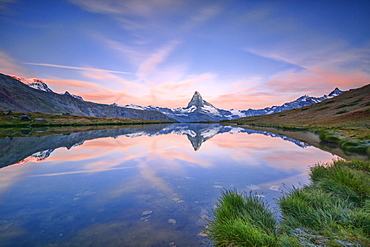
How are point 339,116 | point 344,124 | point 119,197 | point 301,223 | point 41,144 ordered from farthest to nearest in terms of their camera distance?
1. point 339,116
2. point 344,124
3. point 41,144
4. point 119,197
5. point 301,223

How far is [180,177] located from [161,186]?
213cm

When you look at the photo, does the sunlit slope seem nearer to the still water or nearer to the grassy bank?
the still water

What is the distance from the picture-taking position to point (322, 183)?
892 centimetres

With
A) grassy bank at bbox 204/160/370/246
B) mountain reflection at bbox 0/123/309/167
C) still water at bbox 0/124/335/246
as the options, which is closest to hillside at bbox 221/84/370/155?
mountain reflection at bbox 0/123/309/167

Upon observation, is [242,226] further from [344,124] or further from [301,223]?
[344,124]

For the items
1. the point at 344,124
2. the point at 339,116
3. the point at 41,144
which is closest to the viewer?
the point at 41,144

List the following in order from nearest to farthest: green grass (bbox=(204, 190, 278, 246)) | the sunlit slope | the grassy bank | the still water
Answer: the grassy bank
green grass (bbox=(204, 190, 278, 246))
the still water
the sunlit slope

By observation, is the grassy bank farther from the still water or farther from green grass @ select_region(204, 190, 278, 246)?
the still water

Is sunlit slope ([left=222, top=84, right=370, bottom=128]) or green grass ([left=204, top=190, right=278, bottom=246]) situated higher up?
sunlit slope ([left=222, top=84, right=370, bottom=128])

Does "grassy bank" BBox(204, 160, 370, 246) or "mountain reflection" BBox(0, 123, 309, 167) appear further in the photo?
"mountain reflection" BBox(0, 123, 309, 167)

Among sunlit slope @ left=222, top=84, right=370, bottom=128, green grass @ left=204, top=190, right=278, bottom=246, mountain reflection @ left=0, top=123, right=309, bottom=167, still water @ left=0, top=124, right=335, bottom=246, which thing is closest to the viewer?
green grass @ left=204, top=190, right=278, bottom=246

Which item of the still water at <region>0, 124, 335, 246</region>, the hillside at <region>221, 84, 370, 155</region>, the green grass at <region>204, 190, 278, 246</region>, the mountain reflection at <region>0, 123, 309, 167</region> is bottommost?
the still water at <region>0, 124, 335, 246</region>

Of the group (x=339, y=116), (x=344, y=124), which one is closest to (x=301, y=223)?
(x=344, y=124)

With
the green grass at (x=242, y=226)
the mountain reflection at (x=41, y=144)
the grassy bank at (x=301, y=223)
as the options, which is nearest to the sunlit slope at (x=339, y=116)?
the mountain reflection at (x=41, y=144)
